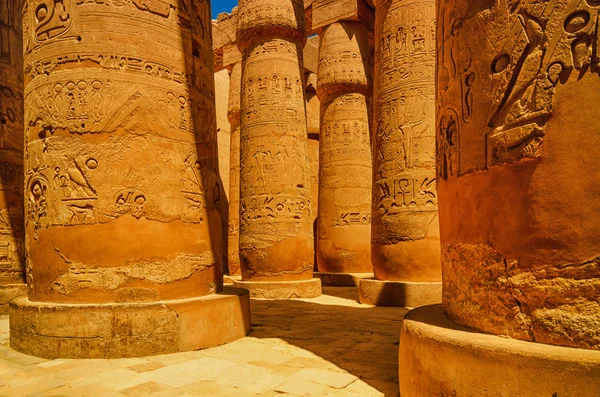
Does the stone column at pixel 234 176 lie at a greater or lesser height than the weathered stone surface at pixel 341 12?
lesser

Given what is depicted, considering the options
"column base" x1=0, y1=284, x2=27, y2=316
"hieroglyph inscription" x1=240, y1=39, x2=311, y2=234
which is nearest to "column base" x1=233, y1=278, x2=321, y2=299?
"hieroglyph inscription" x1=240, y1=39, x2=311, y2=234

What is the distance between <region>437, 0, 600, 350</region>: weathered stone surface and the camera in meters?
1.77

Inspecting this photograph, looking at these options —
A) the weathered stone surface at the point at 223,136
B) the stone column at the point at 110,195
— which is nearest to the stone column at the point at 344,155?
the weathered stone surface at the point at 223,136

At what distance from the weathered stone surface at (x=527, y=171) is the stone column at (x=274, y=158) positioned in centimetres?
565

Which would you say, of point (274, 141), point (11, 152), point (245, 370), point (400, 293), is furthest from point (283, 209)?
point (245, 370)

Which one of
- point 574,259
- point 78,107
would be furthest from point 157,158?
point 574,259

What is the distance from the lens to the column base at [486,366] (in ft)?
5.41

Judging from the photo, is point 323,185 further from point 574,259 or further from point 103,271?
point 574,259

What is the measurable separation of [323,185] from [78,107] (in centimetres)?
729

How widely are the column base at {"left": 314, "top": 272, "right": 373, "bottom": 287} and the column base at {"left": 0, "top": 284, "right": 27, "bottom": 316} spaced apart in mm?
6006

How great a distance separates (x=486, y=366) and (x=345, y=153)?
8850 mm

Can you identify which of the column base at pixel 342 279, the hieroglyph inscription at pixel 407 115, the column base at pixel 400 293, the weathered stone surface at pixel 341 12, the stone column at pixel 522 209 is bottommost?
the column base at pixel 342 279

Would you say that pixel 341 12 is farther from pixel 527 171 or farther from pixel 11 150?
pixel 527 171

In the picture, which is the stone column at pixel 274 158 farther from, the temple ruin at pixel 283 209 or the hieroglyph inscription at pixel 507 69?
the hieroglyph inscription at pixel 507 69
